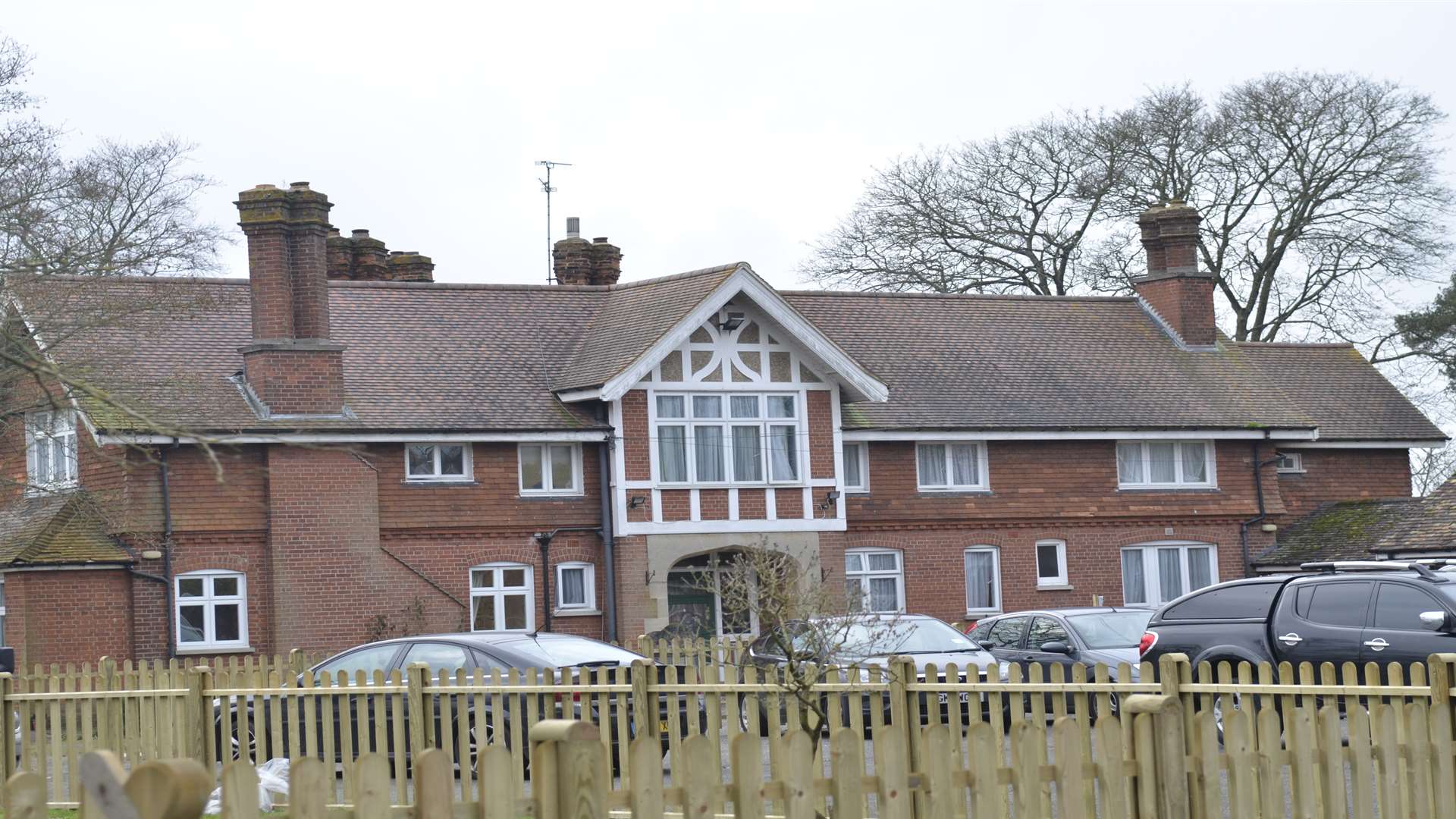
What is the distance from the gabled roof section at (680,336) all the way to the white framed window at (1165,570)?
→ 270 inches

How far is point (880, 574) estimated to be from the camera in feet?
116

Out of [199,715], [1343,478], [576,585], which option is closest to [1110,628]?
[199,715]

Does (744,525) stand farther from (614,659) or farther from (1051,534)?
(614,659)

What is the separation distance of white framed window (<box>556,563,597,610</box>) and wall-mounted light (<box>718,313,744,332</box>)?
496 centimetres

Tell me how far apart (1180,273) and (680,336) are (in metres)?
14.1

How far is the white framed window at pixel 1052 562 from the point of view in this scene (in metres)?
36.9

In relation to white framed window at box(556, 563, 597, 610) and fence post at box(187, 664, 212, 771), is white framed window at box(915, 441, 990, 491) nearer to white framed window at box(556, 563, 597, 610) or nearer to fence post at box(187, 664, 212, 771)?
white framed window at box(556, 563, 597, 610)

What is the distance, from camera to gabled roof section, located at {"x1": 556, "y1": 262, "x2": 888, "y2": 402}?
1282 inches

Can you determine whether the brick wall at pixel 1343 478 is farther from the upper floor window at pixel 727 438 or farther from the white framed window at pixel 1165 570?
the upper floor window at pixel 727 438

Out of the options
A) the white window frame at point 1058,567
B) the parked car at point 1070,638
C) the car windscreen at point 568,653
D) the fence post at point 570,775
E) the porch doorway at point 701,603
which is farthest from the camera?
the white window frame at point 1058,567

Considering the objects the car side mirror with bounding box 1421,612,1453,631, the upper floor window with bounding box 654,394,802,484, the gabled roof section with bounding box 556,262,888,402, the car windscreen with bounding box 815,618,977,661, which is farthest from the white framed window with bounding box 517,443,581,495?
the car side mirror with bounding box 1421,612,1453,631

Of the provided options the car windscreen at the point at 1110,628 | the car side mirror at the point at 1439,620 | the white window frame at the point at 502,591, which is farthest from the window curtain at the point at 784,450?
the car side mirror at the point at 1439,620

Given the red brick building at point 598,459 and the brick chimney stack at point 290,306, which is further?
the brick chimney stack at point 290,306

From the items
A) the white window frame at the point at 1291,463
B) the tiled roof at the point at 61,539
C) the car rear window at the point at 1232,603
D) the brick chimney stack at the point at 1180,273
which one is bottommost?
the car rear window at the point at 1232,603
